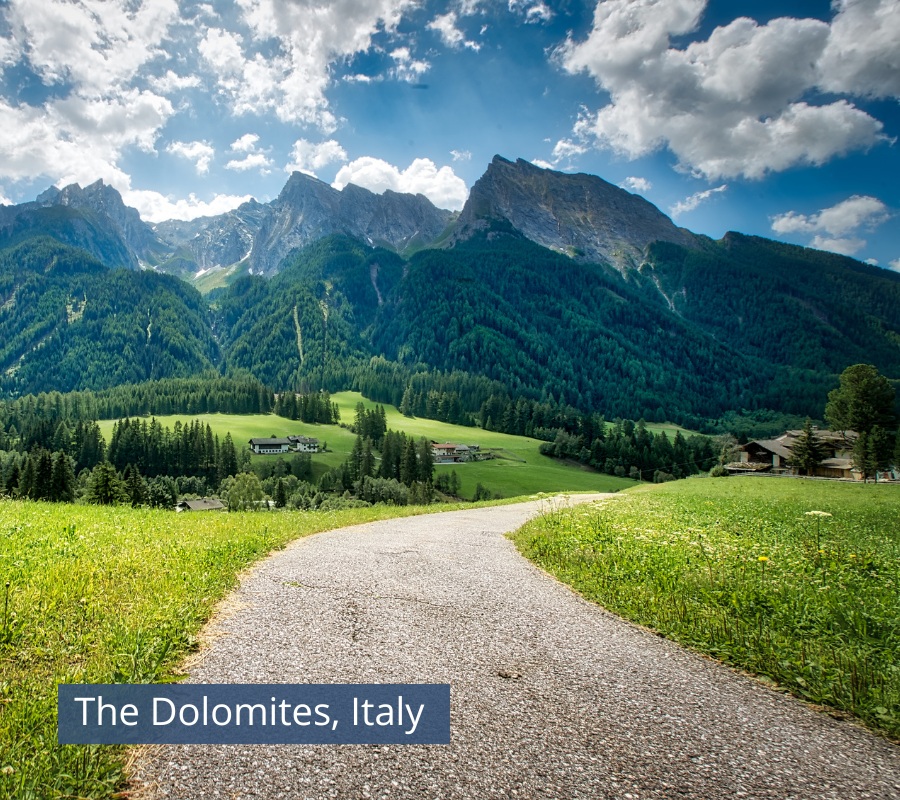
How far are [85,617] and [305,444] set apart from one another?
154491 mm

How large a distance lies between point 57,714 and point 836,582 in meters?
12.6

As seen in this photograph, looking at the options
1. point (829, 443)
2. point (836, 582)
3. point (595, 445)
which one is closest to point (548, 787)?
point (836, 582)

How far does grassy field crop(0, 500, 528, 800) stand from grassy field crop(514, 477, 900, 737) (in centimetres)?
809

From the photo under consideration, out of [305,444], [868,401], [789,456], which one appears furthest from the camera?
[305,444]

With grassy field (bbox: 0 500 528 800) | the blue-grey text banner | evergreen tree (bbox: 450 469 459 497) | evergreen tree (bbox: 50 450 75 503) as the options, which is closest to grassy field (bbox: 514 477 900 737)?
the blue-grey text banner

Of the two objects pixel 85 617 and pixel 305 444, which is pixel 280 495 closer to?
pixel 305 444

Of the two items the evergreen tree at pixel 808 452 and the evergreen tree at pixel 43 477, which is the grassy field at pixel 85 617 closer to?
the evergreen tree at pixel 43 477

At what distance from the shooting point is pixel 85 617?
289 inches

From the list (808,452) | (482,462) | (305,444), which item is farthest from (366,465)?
(808,452)

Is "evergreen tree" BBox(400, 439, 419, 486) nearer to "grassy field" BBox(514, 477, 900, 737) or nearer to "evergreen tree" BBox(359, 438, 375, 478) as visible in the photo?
"evergreen tree" BBox(359, 438, 375, 478)

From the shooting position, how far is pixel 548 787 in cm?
427

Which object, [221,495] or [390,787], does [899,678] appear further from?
[221,495]

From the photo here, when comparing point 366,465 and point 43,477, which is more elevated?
point 43,477

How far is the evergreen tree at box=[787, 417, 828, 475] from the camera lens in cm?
7081
